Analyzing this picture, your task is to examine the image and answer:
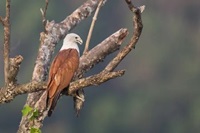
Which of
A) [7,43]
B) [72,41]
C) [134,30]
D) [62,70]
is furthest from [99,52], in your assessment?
[134,30]

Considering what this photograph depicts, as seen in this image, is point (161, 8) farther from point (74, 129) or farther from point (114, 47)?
point (114, 47)

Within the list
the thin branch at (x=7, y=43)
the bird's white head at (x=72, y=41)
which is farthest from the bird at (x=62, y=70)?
the thin branch at (x=7, y=43)

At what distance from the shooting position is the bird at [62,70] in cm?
730

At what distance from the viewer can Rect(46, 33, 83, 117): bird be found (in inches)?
287

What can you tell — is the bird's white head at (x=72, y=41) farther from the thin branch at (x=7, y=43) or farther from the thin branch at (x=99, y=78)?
the thin branch at (x=99, y=78)

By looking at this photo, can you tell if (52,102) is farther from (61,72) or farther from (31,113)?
(61,72)

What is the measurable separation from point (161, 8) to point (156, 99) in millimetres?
12954

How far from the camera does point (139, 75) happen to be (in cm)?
6888

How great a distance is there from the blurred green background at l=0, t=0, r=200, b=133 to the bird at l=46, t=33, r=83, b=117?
163 feet

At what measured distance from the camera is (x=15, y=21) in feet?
231

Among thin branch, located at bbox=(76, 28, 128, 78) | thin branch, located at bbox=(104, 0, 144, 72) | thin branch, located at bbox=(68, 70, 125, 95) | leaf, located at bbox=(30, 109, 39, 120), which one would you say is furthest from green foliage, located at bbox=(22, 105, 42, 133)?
thin branch, located at bbox=(76, 28, 128, 78)

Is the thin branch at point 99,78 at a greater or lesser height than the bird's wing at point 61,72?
lesser

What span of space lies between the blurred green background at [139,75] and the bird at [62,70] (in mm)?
49597

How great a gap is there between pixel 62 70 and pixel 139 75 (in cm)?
6138
